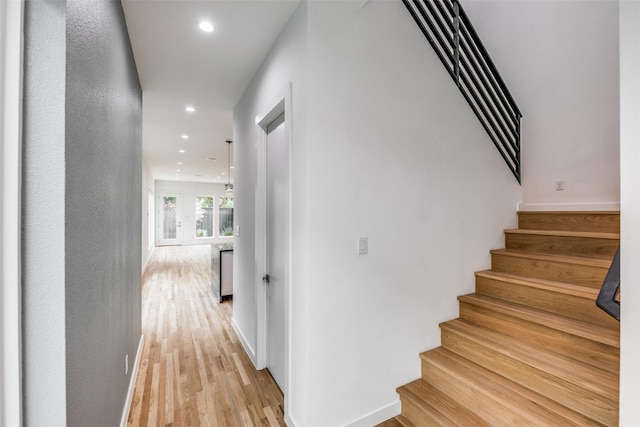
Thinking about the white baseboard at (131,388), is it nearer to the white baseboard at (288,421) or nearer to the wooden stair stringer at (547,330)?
the white baseboard at (288,421)

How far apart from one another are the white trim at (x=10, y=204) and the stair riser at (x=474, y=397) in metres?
2.10

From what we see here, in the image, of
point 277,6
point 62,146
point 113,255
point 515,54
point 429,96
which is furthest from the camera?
point 515,54

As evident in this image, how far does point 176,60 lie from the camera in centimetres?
243

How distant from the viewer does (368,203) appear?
183 centimetres

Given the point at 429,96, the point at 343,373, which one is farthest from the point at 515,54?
the point at 343,373

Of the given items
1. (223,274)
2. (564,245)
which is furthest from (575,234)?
(223,274)

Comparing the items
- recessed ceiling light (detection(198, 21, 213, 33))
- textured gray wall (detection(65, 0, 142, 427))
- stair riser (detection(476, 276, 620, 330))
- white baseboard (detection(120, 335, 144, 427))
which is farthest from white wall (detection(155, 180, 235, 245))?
stair riser (detection(476, 276, 620, 330))

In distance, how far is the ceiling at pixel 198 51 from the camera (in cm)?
182

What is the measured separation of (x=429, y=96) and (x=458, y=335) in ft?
5.94

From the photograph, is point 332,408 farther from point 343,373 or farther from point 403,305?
point 403,305

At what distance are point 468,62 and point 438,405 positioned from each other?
2994mm

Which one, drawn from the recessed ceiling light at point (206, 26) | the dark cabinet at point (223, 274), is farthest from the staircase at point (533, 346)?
the dark cabinet at point (223, 274)

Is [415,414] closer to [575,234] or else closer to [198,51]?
[575,234]

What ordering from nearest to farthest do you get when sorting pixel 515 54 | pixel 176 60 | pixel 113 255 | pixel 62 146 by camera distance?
pixel 62 146 → pixel 113 255 → pixel 176 60 → pixel 515 54
